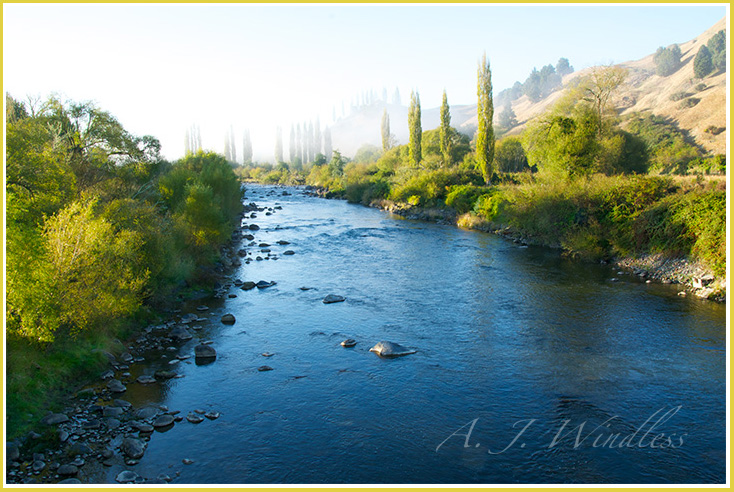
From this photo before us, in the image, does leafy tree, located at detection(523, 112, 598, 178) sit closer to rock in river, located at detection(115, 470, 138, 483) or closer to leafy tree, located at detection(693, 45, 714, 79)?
rock in river, located at detection(115, 470, 138, 483)

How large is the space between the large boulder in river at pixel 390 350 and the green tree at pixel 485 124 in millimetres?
45745

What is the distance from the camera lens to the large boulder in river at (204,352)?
16.2 metres

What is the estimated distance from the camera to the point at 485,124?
59219 millimetres

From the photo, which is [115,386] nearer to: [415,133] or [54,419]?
[54,419]

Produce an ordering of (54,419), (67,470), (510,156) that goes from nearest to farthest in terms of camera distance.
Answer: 1. (67,470)
2. (54,419)
3. (510,156)

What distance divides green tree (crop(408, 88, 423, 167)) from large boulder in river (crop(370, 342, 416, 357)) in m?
60.0

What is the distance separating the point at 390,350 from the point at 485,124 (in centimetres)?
4865

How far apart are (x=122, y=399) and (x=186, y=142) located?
666 feet

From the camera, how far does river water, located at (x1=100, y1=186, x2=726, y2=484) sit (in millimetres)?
10508

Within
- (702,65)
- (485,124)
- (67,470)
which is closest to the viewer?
(67,470)

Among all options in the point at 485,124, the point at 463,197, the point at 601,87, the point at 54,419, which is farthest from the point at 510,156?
the point at 54,419

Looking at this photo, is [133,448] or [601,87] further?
[601,87]

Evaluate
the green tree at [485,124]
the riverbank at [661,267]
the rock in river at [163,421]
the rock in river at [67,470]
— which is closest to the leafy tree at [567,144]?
the riverbank at [661,267]

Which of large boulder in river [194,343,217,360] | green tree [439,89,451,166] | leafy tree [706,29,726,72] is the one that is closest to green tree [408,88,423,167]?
green tree [439,89,451,166]
